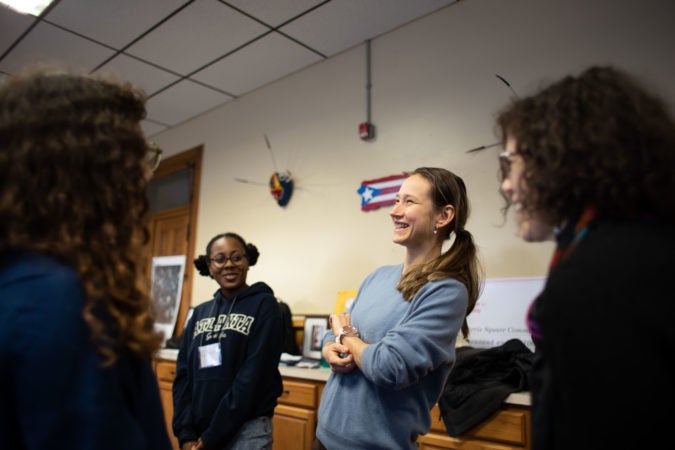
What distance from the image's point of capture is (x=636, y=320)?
603 millimetres

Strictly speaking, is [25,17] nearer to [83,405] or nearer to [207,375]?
[207,375]

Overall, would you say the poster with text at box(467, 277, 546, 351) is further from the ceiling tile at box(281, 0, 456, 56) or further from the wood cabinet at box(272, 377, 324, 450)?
the ceiling tile at box(281, 0, 456, 56)

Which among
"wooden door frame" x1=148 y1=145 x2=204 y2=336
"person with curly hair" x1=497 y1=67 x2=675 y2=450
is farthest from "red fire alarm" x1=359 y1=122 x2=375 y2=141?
"person with curly hair" x1=497 y1=67 x2=675 y2=450

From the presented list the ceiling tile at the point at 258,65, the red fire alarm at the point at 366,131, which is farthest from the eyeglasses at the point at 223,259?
the ceiling tile at the point at 258,65

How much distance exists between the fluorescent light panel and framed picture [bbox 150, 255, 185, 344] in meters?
2.25

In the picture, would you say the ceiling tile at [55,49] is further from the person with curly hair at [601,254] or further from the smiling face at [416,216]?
the person with curly hair at [601,254]

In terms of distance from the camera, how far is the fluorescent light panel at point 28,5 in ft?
9.21

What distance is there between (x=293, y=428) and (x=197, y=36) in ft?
8.33

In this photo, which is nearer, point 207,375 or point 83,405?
point 83,405

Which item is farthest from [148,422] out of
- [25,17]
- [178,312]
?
[178,312]

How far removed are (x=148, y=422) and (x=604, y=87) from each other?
0.88 m

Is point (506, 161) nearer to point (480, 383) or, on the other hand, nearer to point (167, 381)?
point (480, 383)

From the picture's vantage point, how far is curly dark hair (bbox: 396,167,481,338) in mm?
1333

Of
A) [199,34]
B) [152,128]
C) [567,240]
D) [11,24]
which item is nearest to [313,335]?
[199,34]
